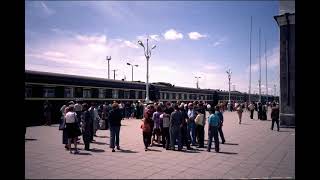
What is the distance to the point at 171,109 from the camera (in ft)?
40.0

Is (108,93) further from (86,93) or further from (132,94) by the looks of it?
(132,94)

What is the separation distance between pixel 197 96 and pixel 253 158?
3544cm

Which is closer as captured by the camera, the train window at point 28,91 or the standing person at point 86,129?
the standing person at point 86,129

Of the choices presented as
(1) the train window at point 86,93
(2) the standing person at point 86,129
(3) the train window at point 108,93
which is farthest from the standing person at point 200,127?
(3) the train window at point 108,93

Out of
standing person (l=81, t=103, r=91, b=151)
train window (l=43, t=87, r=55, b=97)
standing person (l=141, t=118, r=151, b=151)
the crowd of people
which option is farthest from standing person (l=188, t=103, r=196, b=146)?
train window (l=43, t=87, r=55, b=97)

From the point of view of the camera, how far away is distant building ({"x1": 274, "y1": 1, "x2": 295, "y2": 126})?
19438 mm

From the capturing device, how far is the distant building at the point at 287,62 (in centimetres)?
1944

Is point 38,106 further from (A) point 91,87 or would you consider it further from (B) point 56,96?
(A) point 91,87

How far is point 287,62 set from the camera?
1964cm

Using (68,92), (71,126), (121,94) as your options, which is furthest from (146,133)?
(121,94)

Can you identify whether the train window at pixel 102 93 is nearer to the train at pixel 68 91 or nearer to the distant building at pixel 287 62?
the train at pixel 68 91

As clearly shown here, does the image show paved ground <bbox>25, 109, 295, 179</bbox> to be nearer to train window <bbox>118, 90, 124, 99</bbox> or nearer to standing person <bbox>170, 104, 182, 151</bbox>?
standing person <bbox>170, 104, 182, 151</bbox>

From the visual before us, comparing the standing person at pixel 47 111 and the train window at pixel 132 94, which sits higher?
the train window at pixel 132 94
